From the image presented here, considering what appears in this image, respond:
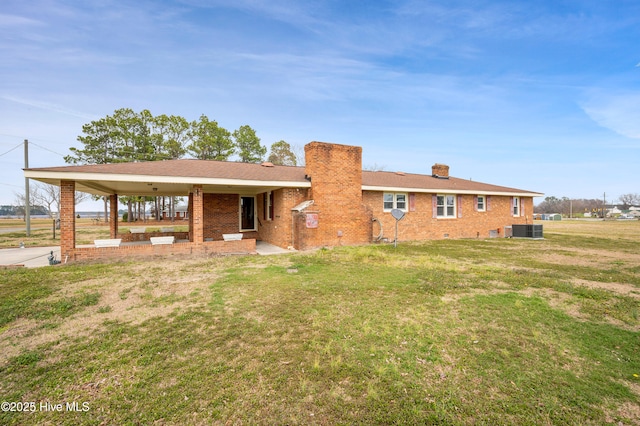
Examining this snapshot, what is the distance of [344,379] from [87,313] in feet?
15.9

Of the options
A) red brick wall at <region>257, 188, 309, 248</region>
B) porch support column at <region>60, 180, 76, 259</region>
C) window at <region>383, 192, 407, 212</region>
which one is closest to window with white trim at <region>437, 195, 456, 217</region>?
window at <region>383, 192, 407, 212</region>

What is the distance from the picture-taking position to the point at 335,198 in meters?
13.5

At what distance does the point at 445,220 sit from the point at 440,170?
19.3ft

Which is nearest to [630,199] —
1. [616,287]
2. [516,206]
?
[516,206]

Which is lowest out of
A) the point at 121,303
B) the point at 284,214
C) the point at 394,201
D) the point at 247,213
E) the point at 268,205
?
the point at 121,303

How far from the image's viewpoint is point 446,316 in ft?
15.6

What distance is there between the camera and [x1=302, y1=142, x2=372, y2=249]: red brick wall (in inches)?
514

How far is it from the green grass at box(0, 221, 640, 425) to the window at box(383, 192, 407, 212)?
9.24 m

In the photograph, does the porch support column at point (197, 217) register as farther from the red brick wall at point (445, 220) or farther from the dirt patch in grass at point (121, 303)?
the red brick wall at point (445, 220)

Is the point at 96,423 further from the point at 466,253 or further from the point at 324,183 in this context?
the point at 466,253

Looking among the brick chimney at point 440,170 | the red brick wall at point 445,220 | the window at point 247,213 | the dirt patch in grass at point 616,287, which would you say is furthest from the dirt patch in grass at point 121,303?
the brick chimney at point 440,170

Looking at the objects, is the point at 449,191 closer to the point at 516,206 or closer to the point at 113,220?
the point at 516,206

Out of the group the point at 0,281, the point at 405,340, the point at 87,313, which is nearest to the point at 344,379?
the point at 405,340

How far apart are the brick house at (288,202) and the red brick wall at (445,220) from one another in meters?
0.06
